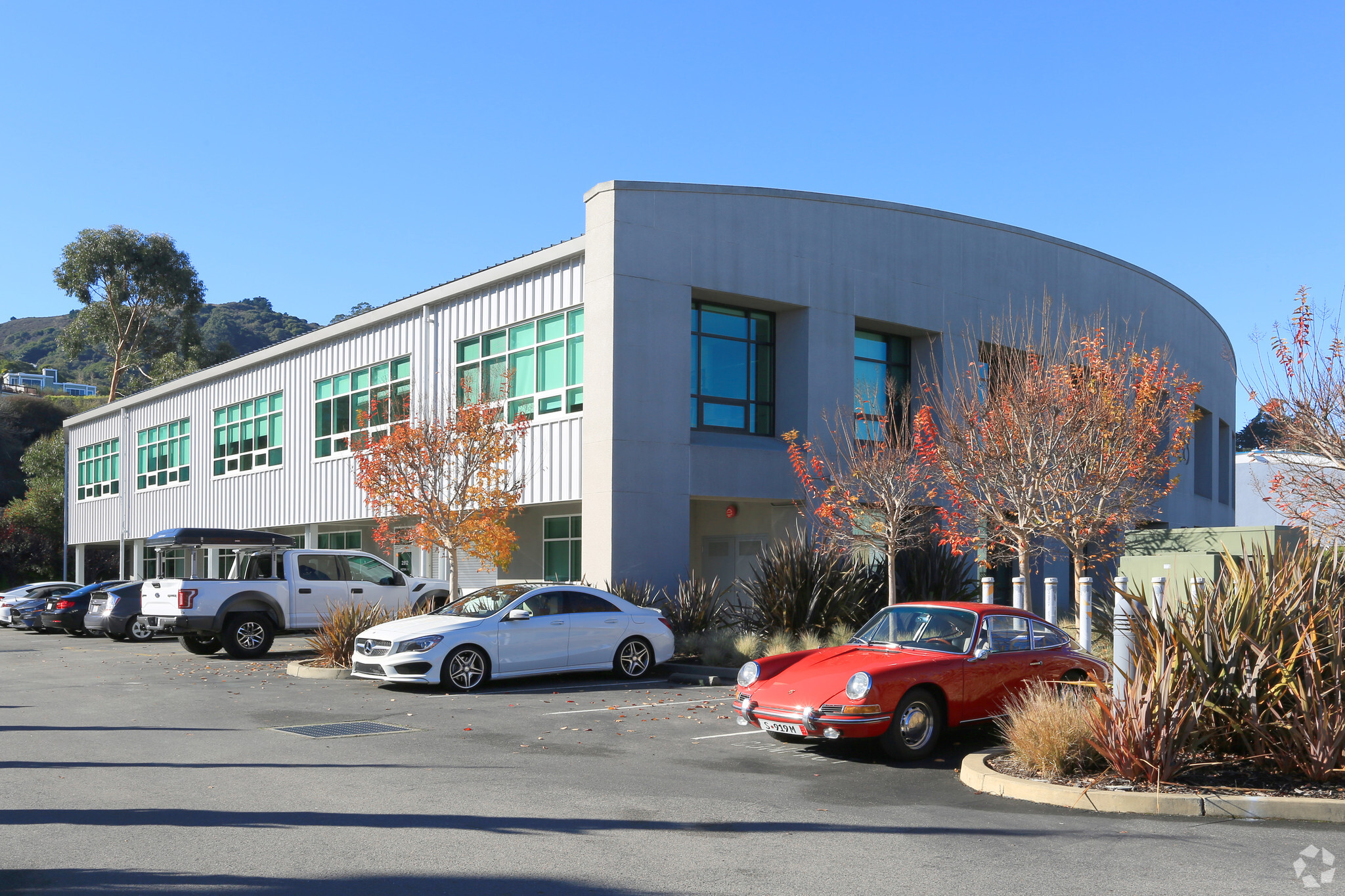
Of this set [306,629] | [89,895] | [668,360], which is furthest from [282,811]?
[668,360]

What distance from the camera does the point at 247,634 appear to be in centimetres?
1994

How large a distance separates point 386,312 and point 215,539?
8654 mm

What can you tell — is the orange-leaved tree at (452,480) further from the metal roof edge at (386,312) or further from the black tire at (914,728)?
the black tire at (914,728)

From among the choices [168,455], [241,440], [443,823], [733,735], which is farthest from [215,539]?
[168,455]

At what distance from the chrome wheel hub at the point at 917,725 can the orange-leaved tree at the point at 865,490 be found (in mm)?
9198

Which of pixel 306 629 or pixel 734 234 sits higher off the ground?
pixel 734 234

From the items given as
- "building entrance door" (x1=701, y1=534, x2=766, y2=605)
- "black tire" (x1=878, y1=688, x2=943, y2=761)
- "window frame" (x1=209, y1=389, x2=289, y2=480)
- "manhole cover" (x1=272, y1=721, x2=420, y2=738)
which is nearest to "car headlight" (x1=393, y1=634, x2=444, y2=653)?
"manhole cover" (x1=272, y1=721, x2=420, y2=738)

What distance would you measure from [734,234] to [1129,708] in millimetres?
15816

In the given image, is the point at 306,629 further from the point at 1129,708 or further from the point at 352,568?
the point at 1129,708

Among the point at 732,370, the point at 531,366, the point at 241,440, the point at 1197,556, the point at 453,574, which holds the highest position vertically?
the point at 531,366

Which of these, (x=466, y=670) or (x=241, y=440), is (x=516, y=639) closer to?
(x=466, y=670)

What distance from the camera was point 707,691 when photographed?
49.6ft

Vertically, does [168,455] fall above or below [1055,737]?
above

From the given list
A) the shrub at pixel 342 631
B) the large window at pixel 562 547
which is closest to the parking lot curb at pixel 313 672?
the shrub at pixel 342 631
